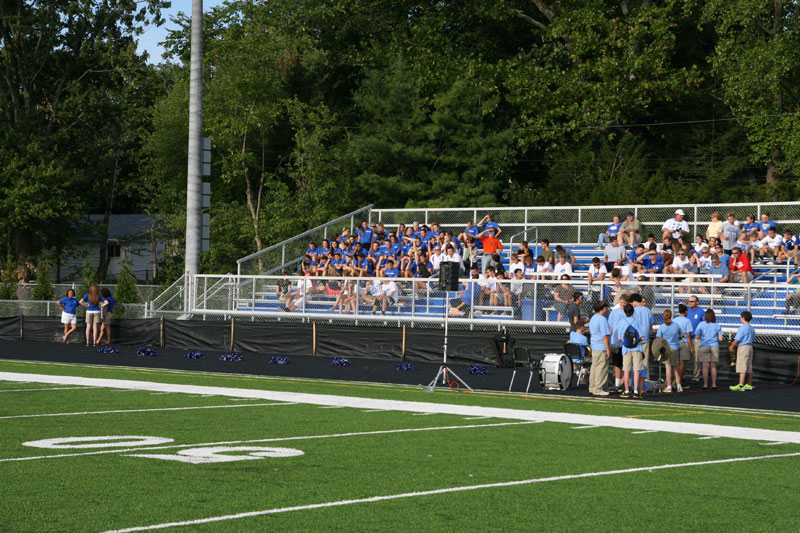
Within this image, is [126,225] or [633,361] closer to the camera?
[633,361]

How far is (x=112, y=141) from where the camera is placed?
59500 mm

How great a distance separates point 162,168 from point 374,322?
31.7 metres

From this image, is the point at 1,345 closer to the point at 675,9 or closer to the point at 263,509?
the point at 263,509

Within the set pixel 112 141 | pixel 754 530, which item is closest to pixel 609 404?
pixel 754 530

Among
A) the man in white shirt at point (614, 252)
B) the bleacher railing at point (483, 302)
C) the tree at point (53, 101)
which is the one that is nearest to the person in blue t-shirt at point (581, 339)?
the bleacher railing at point (483, 302)

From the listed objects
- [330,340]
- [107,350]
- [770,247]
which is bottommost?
[107,350]

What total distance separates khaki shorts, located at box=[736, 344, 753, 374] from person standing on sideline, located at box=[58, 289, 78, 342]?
19.7 meters

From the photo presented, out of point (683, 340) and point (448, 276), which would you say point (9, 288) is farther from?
point (683, 340)

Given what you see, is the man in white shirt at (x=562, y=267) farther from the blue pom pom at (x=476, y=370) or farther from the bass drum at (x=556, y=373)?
the bass drum at (x=556, y=373)

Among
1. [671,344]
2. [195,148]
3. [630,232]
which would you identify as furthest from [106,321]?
[671,344]

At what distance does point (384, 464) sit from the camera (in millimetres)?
10664

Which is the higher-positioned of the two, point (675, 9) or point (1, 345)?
point (675, 9)

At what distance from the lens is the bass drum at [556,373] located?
20234 mm

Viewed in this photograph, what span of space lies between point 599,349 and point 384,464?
9341mm
